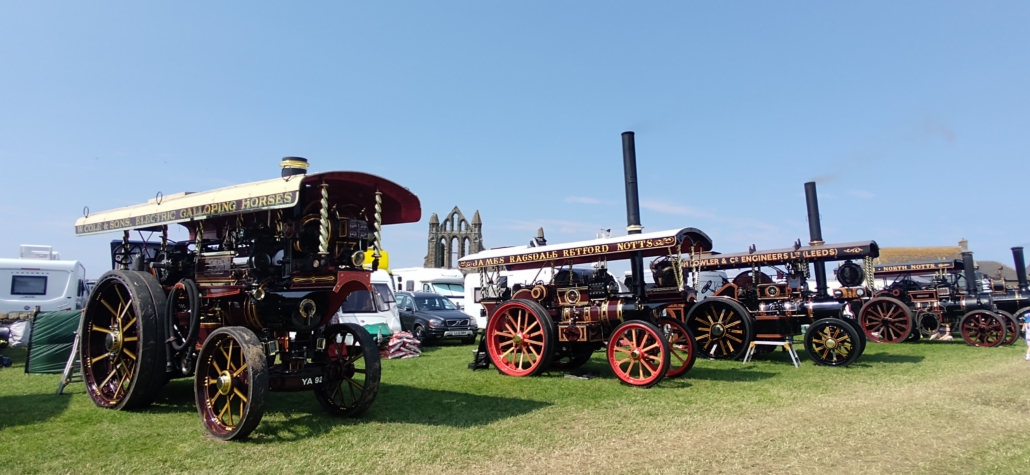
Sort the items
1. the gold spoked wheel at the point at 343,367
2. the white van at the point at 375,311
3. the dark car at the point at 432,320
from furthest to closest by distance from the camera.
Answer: the dark car at the point at 432,320 → the white van at the point at 375,311 → the gold spoked wheel at the point at 343,367

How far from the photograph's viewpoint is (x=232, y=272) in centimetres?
626

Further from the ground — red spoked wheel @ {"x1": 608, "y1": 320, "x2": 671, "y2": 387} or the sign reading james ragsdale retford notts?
the sign reading james ragsdale retford notts

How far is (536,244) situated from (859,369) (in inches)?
206

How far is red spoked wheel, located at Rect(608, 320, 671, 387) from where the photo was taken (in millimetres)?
8352

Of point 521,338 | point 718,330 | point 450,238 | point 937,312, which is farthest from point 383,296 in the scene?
point 450,238

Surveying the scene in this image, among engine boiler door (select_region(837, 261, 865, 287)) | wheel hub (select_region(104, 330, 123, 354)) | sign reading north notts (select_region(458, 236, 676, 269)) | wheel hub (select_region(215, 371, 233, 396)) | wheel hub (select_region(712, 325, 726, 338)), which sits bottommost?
wheel hub (select_region(215, 371, 233, 396))

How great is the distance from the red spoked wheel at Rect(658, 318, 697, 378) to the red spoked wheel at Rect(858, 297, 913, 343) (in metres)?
6.62

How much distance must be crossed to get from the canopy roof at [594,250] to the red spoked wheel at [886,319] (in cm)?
626

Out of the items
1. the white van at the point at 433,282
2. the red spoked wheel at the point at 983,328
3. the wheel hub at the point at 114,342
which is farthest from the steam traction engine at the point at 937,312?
the wheel hub at the point at 114,342

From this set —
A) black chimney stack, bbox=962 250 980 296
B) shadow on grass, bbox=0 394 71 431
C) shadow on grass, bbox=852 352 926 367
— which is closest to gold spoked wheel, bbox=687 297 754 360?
shadow on grass, bbox=852 352 926 367

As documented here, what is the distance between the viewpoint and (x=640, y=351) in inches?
340

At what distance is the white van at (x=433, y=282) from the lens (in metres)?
22.2

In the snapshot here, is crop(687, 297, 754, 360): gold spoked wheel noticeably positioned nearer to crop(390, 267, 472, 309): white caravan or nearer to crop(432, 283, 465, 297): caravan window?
crop(390, 267, 472, 309): white caravan

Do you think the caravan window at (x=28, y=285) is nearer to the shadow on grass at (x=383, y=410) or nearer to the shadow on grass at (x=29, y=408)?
the shadow on grass at (x=29, y=408)
